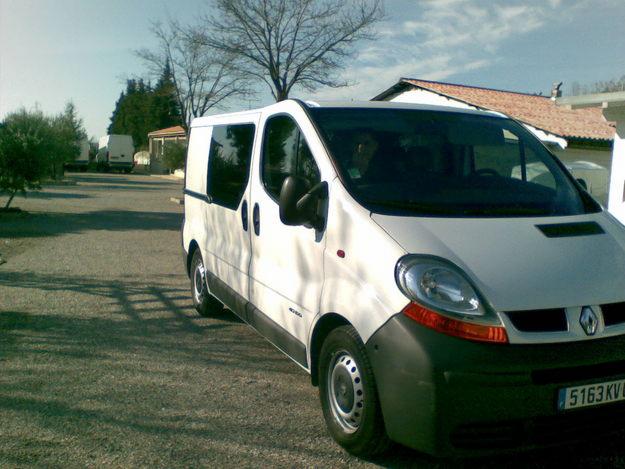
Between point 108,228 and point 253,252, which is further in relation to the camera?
point 108,228

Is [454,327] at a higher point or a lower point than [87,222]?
higher

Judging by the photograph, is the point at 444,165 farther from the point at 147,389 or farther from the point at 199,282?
the point at 199,282

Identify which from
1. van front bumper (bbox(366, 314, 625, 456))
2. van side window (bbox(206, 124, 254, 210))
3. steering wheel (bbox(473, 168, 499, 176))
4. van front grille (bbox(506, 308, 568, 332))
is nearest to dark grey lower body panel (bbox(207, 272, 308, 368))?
van side window (bbox(206, 124, 254, 210))

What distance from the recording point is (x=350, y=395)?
11.0ft

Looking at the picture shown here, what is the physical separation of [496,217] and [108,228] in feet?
39.5

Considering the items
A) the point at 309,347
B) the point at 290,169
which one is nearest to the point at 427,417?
the point at 309,347

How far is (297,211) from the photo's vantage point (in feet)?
12.0

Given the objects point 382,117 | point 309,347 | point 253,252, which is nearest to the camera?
point 309,347

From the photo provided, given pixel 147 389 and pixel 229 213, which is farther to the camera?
pixel 229 213

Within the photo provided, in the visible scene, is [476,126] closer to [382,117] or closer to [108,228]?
[382,117]

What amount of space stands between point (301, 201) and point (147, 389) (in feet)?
6.13

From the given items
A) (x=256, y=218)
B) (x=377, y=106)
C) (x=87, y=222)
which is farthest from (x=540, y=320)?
(x=87, y=222)

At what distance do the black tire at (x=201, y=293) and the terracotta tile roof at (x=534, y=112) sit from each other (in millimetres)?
15414

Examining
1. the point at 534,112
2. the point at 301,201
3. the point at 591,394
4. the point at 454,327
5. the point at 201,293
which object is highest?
the point at 534,112
